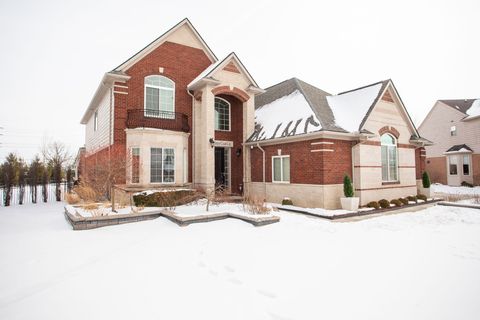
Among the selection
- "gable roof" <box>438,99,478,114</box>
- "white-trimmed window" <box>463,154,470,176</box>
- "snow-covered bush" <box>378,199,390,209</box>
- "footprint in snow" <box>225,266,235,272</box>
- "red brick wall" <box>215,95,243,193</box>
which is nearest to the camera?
"footprint in snow" <box>225,266,235,272</box>

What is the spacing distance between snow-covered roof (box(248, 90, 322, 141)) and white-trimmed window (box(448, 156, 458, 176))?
78.1 ft

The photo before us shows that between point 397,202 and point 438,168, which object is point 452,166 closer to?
point 438,168

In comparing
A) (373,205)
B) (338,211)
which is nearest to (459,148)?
(373,205)

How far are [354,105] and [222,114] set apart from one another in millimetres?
8361

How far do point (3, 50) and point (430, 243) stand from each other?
973 inches

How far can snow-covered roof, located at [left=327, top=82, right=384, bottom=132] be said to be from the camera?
13.6 metres

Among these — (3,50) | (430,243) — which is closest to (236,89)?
(430,243)

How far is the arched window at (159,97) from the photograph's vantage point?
14.5 m

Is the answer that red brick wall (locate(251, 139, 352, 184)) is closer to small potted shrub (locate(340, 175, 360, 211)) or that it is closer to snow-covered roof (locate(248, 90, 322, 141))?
small potted shrub (locate(340, 175, 360, 211))

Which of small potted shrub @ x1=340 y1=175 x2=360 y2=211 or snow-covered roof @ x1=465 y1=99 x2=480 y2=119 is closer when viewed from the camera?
small potted shrub @ x1=340 y1=175 x2=360 y2=211

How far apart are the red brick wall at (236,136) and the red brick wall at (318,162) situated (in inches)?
139

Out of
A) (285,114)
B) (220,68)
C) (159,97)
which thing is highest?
(220,68)

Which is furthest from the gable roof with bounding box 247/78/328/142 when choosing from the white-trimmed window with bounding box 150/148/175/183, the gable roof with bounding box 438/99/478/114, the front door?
the gable roof with bounding box 438/99/478/114

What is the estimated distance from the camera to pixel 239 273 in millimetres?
5023
